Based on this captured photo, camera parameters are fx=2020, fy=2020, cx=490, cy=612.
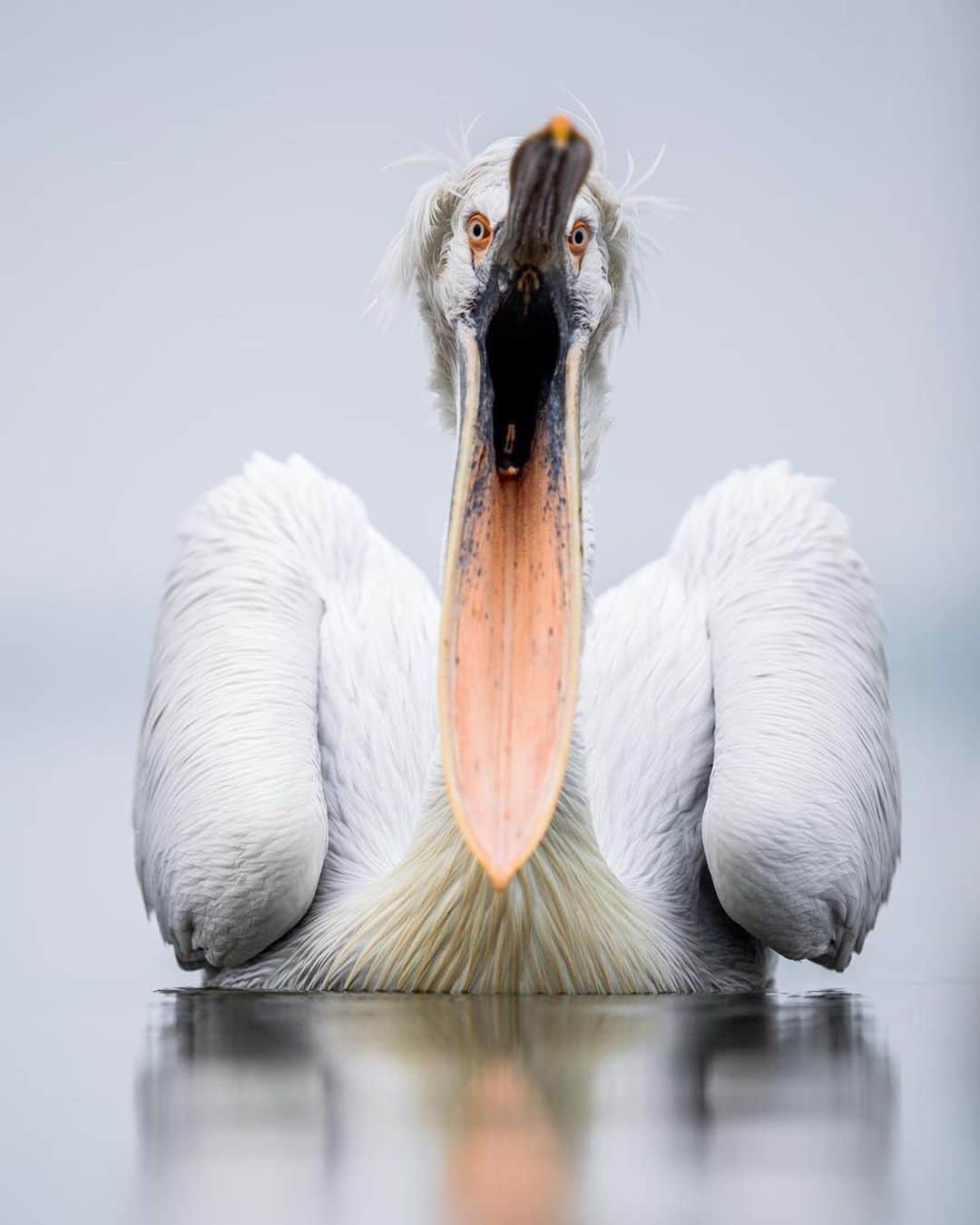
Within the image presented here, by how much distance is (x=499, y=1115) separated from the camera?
8.36 feet

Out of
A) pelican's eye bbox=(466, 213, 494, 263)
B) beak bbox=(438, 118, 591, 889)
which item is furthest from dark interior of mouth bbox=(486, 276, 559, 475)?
pelican's eye bbox=(466, 213, 494, 263)

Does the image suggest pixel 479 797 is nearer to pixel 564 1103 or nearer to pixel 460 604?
pixel 460 604

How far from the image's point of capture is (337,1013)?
12.0ft

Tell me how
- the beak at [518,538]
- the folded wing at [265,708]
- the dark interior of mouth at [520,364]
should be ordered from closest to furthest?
the beak at [518,538] < the dark interior of mouth at [520,364] < the folded wing at [265,708]

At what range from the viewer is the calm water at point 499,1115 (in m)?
2.10

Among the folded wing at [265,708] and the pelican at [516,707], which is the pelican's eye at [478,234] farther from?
the folded wing at [265,708]

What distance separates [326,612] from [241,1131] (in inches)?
96.5

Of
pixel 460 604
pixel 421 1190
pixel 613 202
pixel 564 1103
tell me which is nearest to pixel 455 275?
pixel 613 202

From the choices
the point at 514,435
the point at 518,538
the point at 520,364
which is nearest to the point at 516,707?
the point at 518,538

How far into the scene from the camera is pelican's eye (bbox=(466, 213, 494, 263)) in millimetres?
3836

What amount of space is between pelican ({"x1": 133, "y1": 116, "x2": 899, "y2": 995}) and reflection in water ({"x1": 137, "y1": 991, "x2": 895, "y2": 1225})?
28 centimetres

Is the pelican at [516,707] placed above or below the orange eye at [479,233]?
below

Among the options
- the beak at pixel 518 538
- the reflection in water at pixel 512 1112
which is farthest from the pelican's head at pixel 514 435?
the reflection in water at pixel 512 1112

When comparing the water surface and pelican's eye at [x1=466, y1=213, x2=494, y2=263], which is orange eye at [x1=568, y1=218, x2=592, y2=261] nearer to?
pelican's eye at [x1=466, y1=213, x2=494, y2=263]
